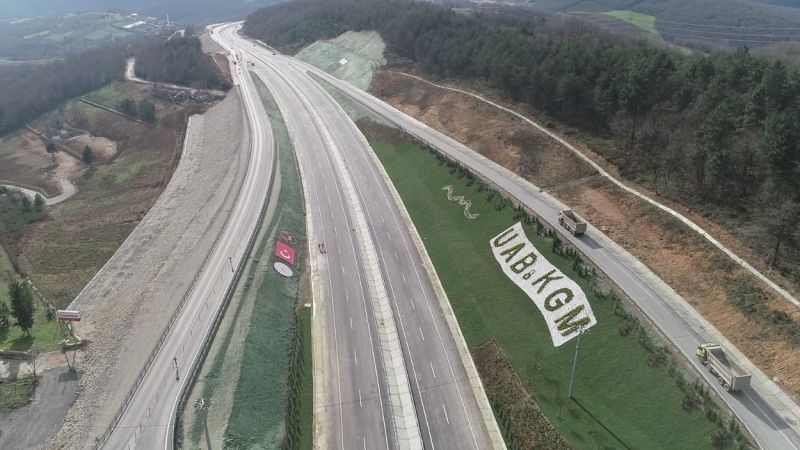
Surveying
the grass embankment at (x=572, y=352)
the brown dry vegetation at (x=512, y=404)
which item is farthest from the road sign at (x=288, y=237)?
the brown dry vegetation at (x=512, y=404)

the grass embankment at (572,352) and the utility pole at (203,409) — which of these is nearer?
the grass embankment at (572,352)

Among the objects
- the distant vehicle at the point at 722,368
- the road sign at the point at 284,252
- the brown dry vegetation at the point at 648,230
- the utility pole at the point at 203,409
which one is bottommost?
the utility pole at the point at 203,409

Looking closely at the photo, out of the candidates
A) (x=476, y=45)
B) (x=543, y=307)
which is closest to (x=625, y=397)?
(x=543, y=307)

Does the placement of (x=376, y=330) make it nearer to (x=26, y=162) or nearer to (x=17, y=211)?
(x=17, y=211)

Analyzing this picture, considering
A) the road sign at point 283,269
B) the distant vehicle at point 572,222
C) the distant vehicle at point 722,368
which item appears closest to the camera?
the distant vehicle at point 722,368

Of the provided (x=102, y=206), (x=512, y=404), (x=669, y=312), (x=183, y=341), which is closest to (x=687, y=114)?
(x=669, y=312)

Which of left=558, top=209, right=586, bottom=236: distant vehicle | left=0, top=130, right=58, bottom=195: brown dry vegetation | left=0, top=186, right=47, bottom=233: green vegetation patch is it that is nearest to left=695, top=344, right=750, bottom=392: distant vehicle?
left=558, top=209, right=586, bottom=236: distant vehicle

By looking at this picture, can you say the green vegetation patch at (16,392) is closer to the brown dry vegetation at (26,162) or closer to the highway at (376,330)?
the highway at (376,330)

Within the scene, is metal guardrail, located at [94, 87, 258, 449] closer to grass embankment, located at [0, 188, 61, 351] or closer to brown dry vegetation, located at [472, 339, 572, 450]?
grass embankment, located at [0, 188, 61, 351]
